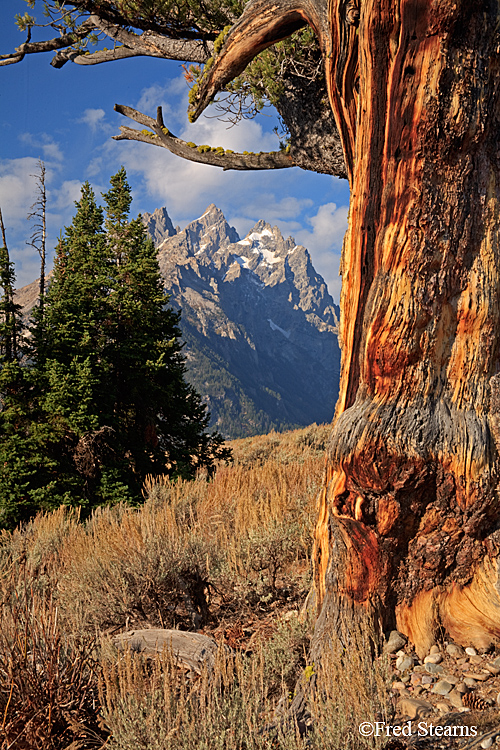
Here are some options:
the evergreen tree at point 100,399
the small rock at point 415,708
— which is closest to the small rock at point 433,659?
the small rock at point 415,708

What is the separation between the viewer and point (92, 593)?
3.51 metres

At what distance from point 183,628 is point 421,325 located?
8.83ft

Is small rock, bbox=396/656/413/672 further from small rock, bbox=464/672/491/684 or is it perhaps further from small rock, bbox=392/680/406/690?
small rock, bbox=464/672/491/684

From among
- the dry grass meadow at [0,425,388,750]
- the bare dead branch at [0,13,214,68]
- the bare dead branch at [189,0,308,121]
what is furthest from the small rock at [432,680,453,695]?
the bare dead branch at [0,13,214,68]

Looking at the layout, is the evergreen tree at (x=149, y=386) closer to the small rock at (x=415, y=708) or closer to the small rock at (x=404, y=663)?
the small rock at (x=404, y=663)

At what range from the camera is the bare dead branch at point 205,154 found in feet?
15.6

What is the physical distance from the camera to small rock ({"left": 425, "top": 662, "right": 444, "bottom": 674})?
234 cm

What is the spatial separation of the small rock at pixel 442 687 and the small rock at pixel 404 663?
181 mm

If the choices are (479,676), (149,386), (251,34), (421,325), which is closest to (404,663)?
(479,676)

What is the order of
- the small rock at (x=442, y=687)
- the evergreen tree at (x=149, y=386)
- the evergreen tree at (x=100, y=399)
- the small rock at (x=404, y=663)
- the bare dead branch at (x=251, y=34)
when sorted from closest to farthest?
the small rock at (x=442, y=687) → the small rock at (x=404, y=663) → the bare dead branch at (x=251, y=34) → the evergreen tree at (x=100, y=399) → the evergreen tree at (x=149, y=386)

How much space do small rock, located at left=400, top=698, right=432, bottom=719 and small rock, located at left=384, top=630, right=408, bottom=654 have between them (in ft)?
1.08

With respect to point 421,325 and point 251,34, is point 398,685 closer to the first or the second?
point 421,325

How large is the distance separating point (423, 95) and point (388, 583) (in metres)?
2.41

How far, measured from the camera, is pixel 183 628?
3506 millimetres
